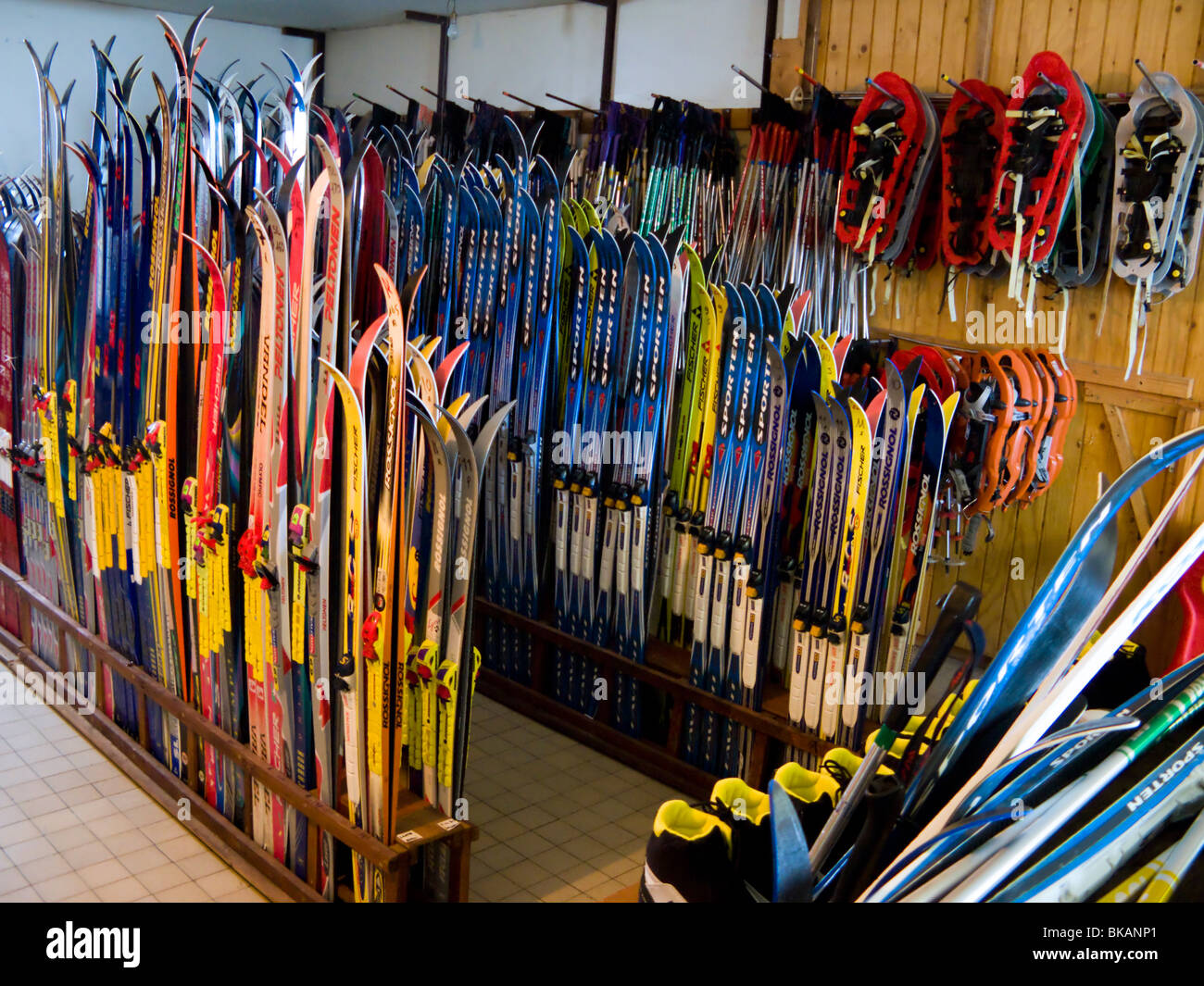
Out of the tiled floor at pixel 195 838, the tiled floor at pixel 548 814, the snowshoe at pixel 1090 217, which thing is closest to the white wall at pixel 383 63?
the snowshoe at pixel 1090 217

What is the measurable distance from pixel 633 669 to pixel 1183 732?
2462mm

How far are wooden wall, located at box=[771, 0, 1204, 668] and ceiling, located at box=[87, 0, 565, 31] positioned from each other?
2.92 m

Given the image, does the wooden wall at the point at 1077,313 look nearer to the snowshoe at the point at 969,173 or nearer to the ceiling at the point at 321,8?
the snowshoe at the point at 969,173

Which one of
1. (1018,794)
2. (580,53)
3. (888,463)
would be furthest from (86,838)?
(580,53)

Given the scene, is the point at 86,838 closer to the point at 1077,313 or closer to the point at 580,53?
the point at 1077,313

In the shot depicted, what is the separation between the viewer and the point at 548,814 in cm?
349

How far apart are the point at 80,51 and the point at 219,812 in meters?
7.67

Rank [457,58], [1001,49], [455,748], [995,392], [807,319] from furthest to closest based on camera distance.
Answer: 1. [457,58]
2. [807,319]
3. [1001,49]
4. [995,392]
5. [455,748]

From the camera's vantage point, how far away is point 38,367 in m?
3.85
